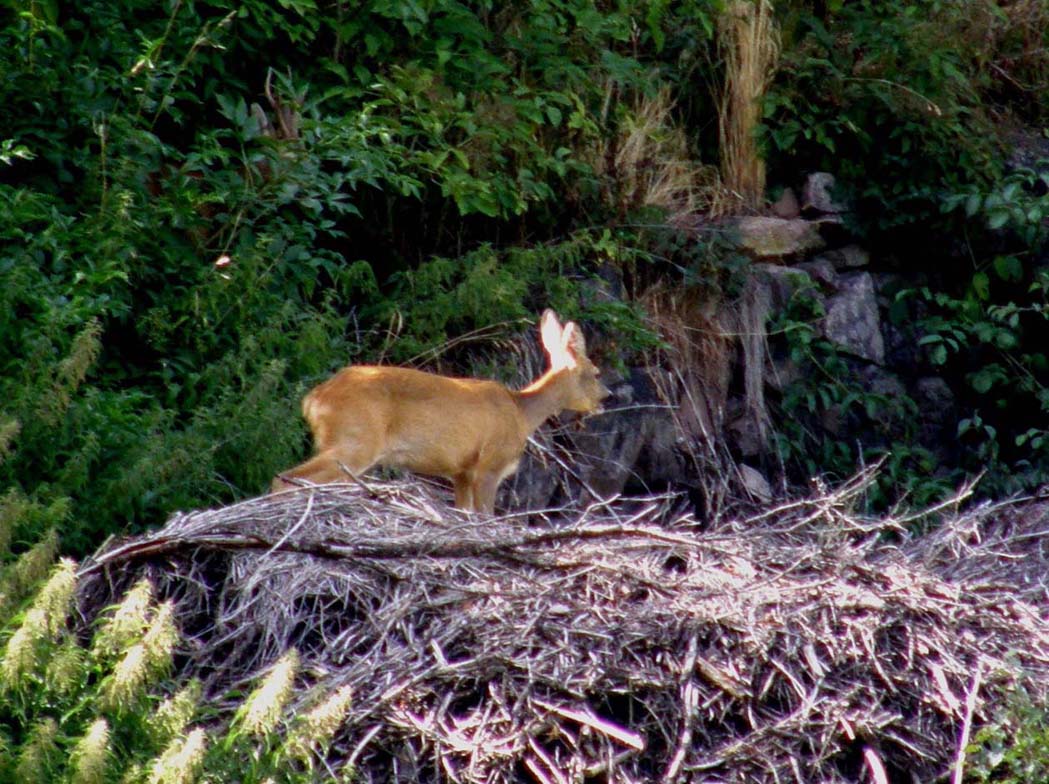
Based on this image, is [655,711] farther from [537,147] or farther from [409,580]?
[537,147]

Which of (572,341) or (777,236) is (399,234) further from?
(777,236)

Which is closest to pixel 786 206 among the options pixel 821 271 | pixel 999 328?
pixel 821 271

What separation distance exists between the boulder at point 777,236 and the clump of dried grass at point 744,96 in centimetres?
31

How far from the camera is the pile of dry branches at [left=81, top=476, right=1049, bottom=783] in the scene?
22.3 feet

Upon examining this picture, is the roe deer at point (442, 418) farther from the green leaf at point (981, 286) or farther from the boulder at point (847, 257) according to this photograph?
the green leaf at point (981, 286)

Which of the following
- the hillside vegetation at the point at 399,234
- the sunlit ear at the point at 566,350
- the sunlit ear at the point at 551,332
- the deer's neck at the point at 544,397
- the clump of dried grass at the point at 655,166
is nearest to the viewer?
the hillside vegetation at the point at 399,234

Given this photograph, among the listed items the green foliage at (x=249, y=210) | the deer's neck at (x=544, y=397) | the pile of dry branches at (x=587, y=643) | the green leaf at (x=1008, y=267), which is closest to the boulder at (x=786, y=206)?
the green leaf at (x=1008, y=267)

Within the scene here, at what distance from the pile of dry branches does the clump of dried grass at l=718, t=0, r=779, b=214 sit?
638cm

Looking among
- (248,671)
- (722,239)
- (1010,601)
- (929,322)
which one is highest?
(248,671)

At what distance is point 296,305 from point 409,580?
134 inches

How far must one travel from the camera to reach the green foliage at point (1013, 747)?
686 cm

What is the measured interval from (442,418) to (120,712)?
3.91 meters

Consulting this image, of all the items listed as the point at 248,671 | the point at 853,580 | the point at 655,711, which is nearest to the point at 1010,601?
the point at 853,580

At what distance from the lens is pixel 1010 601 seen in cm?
788
